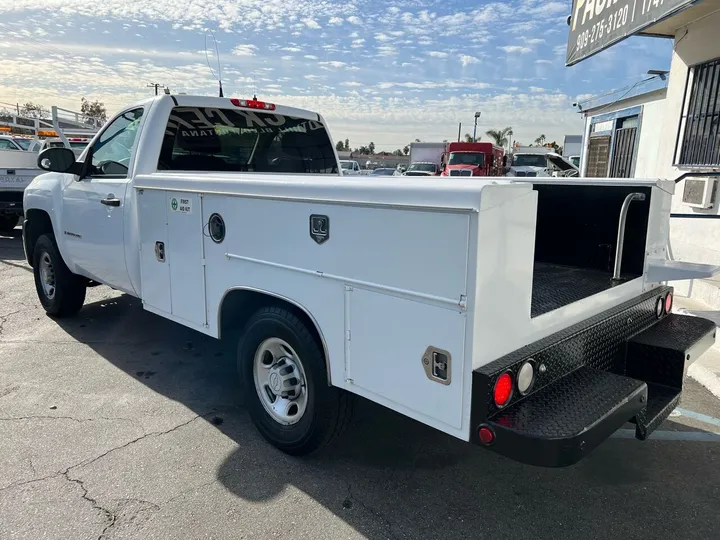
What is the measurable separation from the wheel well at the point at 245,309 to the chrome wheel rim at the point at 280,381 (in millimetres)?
201

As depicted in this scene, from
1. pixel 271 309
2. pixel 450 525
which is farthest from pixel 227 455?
pixel 450 525

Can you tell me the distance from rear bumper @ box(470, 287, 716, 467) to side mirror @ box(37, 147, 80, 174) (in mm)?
4072

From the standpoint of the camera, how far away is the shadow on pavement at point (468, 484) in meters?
2.68

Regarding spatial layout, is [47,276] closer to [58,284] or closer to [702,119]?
[58,284]

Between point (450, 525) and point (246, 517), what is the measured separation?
39.8 inches

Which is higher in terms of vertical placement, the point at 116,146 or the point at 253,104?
the point at 253,104

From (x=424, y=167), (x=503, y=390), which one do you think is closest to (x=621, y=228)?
(x=503, y=390)

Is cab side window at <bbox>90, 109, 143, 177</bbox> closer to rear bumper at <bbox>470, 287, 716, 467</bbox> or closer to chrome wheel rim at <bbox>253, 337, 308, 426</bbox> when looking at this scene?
chrome wheel rim at <bbox>253, 337, 308, 426</bbox>

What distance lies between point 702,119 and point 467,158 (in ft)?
63.4

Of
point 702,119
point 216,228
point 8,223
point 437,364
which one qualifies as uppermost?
point 702,119

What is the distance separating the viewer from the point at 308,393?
2.95 m

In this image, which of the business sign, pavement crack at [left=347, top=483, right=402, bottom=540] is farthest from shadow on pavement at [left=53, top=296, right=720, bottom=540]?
the business sign

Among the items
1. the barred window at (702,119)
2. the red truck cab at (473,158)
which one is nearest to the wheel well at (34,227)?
the barred window at (702,119)

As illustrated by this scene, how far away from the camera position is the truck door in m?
4.33
